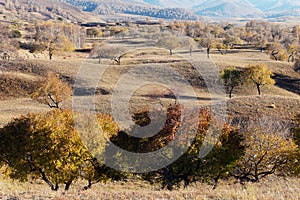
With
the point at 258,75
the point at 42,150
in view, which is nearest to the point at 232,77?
the point at 258,75

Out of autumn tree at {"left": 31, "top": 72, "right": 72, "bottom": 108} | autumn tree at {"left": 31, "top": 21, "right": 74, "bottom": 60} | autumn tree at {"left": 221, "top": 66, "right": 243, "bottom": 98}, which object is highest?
autumn tree at {"left": 31, "top": 21, "right": 74, "bottom": 60}

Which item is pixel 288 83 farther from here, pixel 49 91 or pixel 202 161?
pixel 202 161

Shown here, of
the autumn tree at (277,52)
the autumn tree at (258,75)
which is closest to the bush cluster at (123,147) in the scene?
the autumn tree at (258,75)

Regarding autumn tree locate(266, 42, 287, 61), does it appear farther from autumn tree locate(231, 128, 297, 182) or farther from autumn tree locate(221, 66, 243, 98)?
autumn tree locate(231, 128, 297, 182)

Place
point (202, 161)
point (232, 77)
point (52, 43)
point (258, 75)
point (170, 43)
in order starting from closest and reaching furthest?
point (202, 161) < point (258, 75) < point (232, 77) < point (52, 43) < point (170, 43)

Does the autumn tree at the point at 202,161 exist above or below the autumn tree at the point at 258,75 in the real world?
below

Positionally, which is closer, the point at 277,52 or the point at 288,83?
the point at 288,83

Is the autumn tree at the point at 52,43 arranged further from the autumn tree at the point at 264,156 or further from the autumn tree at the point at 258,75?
the autumn tree at the point at 264,156

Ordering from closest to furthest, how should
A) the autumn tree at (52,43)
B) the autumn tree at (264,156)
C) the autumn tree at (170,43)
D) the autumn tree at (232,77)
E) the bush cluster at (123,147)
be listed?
1. the bush cluster at (123,147)
2. the autumn tree at (264,156)
3. the autumn tree at (232,77)
4. the autumn tree at (52,43)
5. the autumn tree at (170,43)

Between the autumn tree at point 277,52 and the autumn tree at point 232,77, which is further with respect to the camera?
the autumn tree at point 277,52

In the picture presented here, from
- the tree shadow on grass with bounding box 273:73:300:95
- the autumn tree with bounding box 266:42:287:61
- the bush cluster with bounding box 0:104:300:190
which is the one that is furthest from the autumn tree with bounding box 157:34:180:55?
the bush cluster with bounding box 0:104:300:190

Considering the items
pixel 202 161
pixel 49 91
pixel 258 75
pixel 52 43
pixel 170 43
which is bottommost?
pixel 49 91

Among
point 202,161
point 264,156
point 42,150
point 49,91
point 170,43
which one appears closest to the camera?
point 42,150

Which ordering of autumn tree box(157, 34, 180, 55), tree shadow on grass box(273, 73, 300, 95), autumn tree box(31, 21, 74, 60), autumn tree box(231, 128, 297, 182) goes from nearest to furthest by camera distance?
autumn tree box(231, 128, 297, 182) < tree shadow on grass box(273, 73, 300, 95) < autumn tree box(31, 21, 74, 60) < autumn tree box(157, 34, 180, 55)
